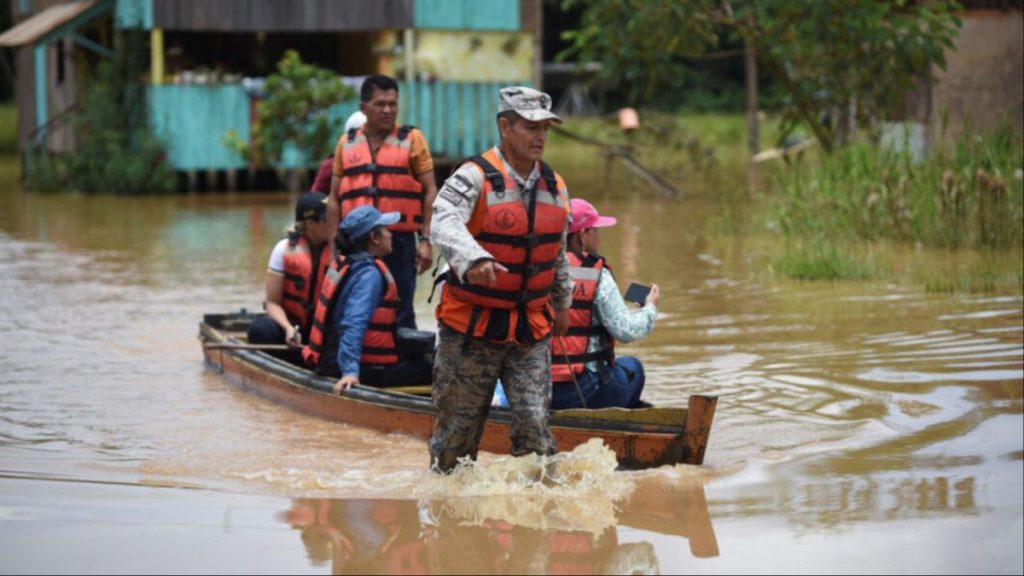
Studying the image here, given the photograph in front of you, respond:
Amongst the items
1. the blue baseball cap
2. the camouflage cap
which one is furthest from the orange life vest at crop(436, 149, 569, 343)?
the blue baseball cap

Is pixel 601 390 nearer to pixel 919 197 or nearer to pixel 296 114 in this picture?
pixel 919 197

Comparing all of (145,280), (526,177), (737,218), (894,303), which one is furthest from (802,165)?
(526,177)

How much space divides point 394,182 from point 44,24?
1785 centimetres

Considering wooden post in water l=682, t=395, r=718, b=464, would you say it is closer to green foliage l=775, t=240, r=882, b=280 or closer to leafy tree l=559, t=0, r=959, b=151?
green foliage l=775, t=240, r=882, b=280

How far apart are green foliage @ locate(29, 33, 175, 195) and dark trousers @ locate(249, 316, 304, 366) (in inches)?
624

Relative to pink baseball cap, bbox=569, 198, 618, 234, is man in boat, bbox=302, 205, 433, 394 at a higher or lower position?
lower

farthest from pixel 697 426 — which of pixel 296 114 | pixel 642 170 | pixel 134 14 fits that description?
pixel 134 14

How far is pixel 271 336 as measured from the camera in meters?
10.9

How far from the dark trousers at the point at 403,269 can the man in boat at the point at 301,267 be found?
40cm

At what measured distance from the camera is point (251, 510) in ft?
24.7

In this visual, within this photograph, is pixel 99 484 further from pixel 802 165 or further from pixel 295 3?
pixel 295 3

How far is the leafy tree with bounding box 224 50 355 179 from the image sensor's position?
Answer: 25141 mm

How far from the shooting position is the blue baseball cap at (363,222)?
925 cm

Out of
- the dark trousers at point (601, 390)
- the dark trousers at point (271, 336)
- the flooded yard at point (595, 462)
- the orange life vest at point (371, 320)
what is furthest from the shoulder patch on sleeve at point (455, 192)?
the dark trousers at point (271, 336)
